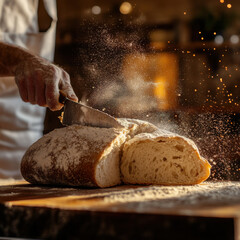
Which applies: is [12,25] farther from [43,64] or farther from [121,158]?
[121,158]

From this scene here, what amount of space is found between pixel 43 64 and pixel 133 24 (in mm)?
852

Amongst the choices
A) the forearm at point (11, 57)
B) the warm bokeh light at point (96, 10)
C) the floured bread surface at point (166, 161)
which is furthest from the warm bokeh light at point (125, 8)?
the floured bread surface at point (166, 161)

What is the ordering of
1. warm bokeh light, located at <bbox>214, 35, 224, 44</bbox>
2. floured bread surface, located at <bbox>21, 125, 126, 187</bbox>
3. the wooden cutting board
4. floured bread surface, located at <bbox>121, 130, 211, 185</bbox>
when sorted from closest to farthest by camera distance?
the wooden cutting board < floured bread surface, located at <bbox>21, 125, 126, 187</bbox> < floured bread surface, located at <bbox>121, 130, 211, 185</bbox> < warm bokeh light, located at <bbox>214, 35, 224, 44</bbox>

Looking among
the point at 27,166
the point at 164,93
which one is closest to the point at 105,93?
the point at 164,93

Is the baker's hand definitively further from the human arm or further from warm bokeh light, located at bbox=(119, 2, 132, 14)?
warm bokeh light, located at bbox=(119, 2, 132, 14)

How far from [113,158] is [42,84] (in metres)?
0.46

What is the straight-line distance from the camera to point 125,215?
0.99 meters

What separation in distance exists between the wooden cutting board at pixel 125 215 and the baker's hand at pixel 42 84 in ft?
1.89

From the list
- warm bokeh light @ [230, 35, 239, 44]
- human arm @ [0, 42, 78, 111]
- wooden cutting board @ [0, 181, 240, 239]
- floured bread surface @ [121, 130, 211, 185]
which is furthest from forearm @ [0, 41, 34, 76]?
warm bokeh light @ [230, 35, 239, 44]

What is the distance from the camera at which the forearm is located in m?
1.99

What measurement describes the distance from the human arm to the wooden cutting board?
0.59 meters

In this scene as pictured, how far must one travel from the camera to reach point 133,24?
8.28ft

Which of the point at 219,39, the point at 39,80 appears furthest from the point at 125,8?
the point at 39,80

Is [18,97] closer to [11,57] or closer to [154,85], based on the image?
[11,57]
